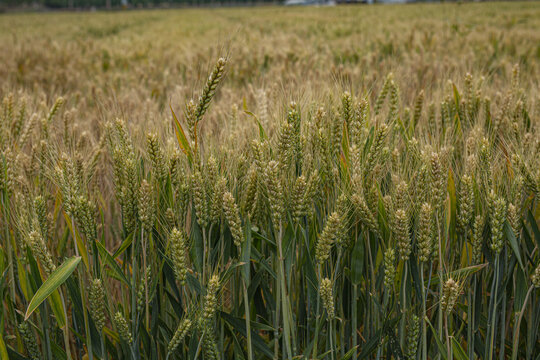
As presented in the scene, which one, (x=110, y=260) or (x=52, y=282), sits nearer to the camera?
(x=52, y=282)

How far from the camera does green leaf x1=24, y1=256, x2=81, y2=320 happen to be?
0.92m

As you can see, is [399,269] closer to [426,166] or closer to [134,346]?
Result: [426,166]

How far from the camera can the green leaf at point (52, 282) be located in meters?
0.92

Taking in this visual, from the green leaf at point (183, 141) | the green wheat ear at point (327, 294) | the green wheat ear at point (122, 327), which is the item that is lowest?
the green wheat ear at point (122, 327)

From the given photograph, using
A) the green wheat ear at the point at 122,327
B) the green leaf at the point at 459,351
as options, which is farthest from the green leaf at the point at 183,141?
the green leaf at the point at 459,351

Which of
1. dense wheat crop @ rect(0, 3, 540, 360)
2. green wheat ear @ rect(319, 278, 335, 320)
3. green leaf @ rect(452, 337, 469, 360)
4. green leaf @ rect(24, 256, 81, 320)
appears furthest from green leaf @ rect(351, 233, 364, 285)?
green leaf @ rect(24, 256, 81, 320)

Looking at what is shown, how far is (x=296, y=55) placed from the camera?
4195mm

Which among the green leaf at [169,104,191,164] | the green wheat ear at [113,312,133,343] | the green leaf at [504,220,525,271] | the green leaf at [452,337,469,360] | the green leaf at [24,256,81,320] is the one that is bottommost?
the green leaf at [452,337,469,360]

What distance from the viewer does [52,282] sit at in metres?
0.94

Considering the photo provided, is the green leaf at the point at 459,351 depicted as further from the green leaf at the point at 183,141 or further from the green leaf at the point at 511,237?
the green leaf at the point at 183,141

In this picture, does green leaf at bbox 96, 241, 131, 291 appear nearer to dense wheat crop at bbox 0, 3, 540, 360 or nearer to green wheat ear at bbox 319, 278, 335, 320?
dense wheat crop at bbox 0, 3, 540, 360

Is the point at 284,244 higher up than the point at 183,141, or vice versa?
the point at 183,141

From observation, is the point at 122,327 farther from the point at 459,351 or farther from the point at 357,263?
the point at 459,351

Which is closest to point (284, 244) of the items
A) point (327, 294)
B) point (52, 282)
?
point (327, 294)
